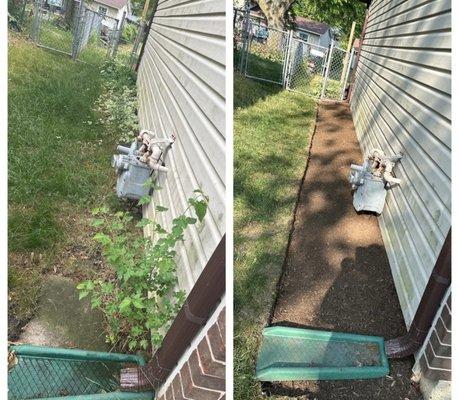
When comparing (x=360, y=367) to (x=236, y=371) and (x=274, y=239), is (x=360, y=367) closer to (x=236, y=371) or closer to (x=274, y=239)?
(x=236, y=371)

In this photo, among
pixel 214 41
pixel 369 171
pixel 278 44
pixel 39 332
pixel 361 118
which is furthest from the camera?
pixel 278 44

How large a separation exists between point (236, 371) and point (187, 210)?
1040mm

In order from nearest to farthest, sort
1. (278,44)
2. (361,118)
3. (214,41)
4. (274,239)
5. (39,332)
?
(39,332) < (214,41) < (274,239) < (361,118) < (278,44)

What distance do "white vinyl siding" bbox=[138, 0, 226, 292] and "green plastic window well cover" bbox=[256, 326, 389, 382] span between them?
0.85m

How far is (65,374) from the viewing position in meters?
2.55

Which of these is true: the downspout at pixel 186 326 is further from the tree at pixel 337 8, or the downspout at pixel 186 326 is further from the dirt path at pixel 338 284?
the tree at pixel 337 8

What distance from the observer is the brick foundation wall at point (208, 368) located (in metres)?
2.00

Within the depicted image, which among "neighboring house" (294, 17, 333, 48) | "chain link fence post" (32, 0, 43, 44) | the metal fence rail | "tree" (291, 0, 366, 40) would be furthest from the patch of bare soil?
"neighboring house" (294, 17, 333, 48)

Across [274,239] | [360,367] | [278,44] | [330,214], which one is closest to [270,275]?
[274,239]

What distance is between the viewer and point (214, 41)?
3.02m

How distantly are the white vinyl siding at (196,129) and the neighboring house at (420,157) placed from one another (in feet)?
5.32

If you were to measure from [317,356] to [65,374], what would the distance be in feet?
5.34

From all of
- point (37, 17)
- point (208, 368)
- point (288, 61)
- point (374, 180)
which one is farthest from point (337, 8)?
point (208, 368)

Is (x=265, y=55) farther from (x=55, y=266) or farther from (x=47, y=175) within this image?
(x=55, y=266)
